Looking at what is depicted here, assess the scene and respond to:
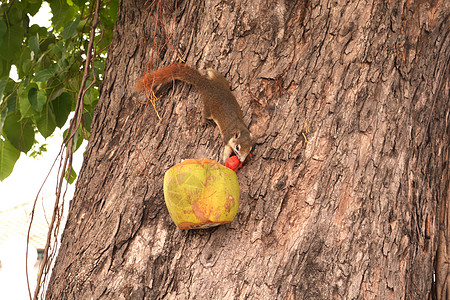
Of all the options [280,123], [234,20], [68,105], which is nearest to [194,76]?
[234,20]

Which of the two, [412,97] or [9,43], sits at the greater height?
[9,43]

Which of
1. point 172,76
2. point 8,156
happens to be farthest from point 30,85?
point 172,76

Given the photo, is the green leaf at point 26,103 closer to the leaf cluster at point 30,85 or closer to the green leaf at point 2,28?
the leaf cluster at point 30,85

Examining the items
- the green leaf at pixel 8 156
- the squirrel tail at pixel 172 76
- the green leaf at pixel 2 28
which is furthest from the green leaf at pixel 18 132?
the squirrel tail at pixel 172 76

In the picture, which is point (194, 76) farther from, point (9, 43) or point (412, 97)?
point (9, 43)

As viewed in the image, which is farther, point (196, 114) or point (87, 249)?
point (196, 114)

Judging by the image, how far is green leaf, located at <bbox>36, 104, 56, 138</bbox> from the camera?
2324mm

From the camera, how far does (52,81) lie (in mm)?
2412

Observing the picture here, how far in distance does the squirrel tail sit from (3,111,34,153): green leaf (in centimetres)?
100

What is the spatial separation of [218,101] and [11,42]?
1.44 m

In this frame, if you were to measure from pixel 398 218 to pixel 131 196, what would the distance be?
96cm

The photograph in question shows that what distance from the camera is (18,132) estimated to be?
2367mm

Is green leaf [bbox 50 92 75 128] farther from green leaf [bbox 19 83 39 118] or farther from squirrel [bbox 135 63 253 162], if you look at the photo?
squirrel [bbox 135 63 253 162]

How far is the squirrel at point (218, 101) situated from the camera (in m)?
1.48
